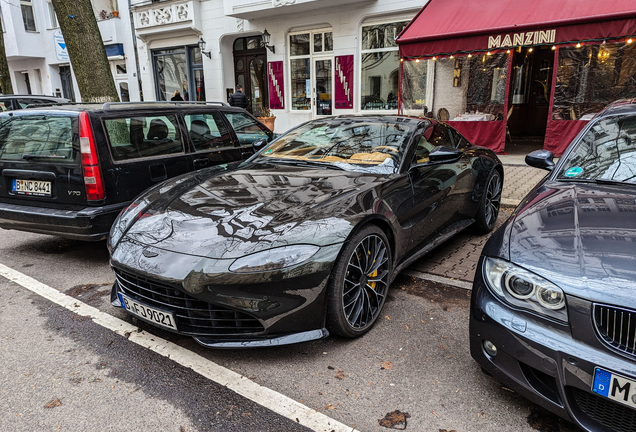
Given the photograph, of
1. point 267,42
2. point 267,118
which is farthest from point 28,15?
point 267,118

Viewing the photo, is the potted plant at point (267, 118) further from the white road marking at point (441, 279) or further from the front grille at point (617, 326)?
the front grille at point (617, 326)

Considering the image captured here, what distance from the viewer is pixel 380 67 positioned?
1284cm

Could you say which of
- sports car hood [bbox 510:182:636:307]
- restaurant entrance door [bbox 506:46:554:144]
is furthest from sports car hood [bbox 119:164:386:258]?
restaurant entrance door [bbox 506:46:554:144]

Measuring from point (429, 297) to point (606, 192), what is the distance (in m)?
1.48

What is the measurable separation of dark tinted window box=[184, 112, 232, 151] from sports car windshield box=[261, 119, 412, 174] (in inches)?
46.8

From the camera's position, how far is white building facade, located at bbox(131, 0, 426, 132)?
12.8 meters

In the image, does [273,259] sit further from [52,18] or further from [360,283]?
[52,18]

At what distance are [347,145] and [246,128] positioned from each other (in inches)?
95.2

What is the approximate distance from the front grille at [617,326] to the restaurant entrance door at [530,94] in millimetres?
12283

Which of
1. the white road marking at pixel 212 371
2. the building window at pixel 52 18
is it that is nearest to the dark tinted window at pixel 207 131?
the white road marking at pixel 212 371

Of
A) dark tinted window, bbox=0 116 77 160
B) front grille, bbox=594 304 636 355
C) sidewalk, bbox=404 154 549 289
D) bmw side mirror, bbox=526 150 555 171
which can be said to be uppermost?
dark tinted window, bbox=0 116 77 160

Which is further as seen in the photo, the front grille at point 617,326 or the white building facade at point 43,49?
the white building facade at point 43,49

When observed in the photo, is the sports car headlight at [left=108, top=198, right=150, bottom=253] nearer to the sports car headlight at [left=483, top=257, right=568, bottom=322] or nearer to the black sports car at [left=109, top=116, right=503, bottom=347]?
the black sports car at [left=109, top=116, right=503, bottom=347]

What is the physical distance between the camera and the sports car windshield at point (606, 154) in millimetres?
2793
